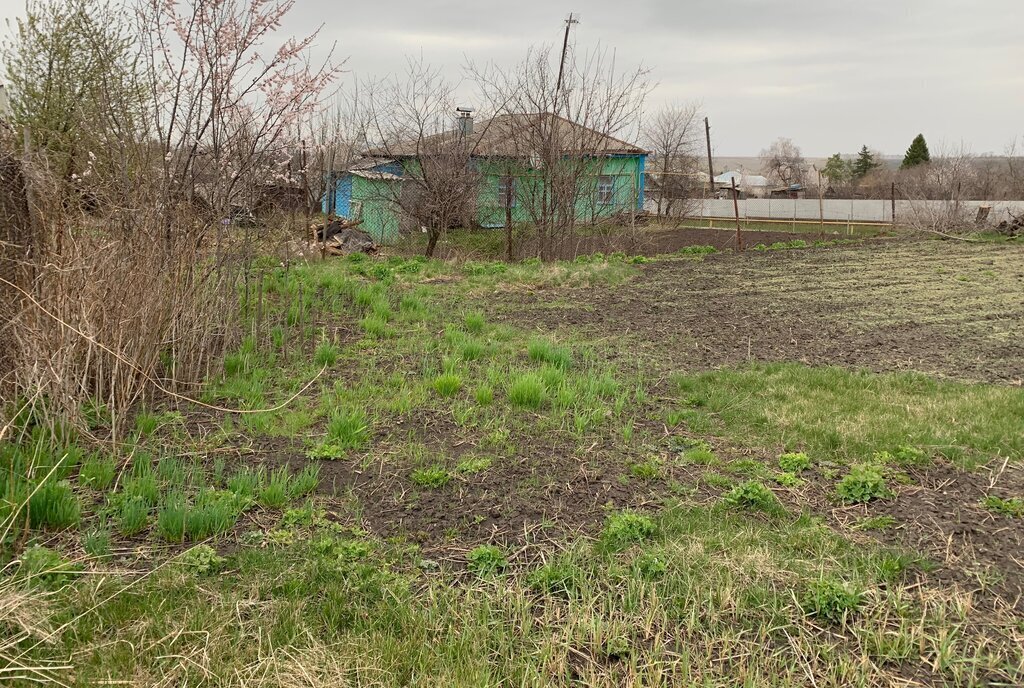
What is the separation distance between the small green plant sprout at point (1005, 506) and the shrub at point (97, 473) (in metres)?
4.32

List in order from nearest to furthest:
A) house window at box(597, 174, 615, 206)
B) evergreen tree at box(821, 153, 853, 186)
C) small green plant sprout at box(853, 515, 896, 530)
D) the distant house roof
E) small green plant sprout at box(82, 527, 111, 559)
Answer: small green plant sprout at box(82, 527, 111, 559)
small green plant sprout at box(853, 515, 896, 530)
house window at box(597, 174, 615, 206)
evergreen tree at box(821, 153, 853, 186)
the distant house roof

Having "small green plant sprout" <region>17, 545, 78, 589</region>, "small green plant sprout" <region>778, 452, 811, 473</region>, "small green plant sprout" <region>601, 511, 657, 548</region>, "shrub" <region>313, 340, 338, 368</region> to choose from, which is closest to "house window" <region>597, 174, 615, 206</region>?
"shrub" <region>313, 340, 338, 368</region>

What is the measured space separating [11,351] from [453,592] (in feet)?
10.3

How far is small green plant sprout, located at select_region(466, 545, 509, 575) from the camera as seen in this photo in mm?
3023

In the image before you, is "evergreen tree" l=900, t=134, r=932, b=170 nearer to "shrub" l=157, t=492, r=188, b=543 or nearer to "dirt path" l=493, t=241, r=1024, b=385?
"dirt path" l=493, t=241, r=1024, b=385

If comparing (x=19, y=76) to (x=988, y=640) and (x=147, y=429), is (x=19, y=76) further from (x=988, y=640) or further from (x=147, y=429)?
(x=988, y=640)

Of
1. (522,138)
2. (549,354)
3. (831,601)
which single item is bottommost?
(831,601)

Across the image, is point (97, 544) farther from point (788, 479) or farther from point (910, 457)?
point (910, 457)

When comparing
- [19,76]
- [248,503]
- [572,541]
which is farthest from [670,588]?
[19,76]

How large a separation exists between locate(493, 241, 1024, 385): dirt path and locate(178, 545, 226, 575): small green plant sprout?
4287 millimetres

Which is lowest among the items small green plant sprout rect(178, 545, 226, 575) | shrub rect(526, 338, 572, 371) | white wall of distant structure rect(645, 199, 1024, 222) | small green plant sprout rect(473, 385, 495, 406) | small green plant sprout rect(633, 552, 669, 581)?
small green plant sprout rect(633, 552, 669, 581)

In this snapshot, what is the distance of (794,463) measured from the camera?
4.10 m

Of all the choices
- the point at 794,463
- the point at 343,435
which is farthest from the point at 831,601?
the point at 343,435

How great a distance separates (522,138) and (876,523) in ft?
42.1
